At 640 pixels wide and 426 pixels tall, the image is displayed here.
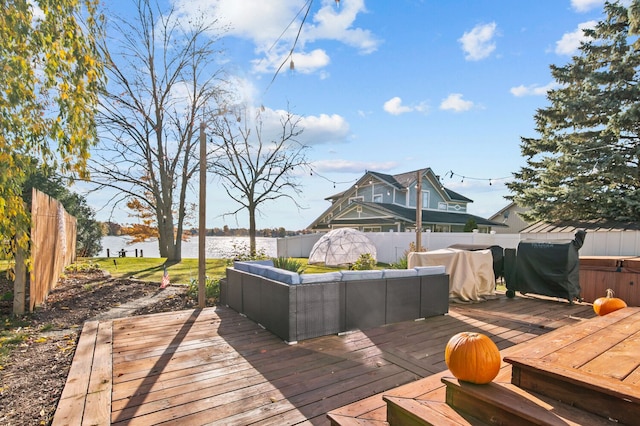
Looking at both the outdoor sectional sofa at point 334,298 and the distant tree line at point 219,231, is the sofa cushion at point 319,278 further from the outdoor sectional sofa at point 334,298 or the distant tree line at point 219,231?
the distant tree line at point 219,231

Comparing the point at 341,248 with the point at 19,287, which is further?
the point at 341,248

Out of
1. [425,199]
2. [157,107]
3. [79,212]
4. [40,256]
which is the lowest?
[40,256]

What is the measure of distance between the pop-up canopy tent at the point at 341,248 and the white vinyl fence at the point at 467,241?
1018mm

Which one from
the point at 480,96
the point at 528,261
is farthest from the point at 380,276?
the point at 480,96

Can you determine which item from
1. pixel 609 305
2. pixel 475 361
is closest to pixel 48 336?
pixel 475 361

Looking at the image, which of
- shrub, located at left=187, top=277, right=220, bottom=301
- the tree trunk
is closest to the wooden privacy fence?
shrub, located at left=187, top=277, right=220, bottom=301

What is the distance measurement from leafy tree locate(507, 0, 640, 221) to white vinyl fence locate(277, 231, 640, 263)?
134 cm

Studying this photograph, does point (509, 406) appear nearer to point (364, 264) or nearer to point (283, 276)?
point (283, 276)

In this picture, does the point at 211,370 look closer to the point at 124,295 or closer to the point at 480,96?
→ the point at 124,295

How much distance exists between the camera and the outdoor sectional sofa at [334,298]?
12.9 feet

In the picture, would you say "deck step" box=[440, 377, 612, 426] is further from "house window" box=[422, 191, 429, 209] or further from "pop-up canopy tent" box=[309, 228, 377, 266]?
"house window" box=[422, 191, 429, 209]

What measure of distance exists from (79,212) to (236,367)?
2010cm

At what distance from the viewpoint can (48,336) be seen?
4.16 metres

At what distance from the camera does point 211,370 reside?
314 centimetres
